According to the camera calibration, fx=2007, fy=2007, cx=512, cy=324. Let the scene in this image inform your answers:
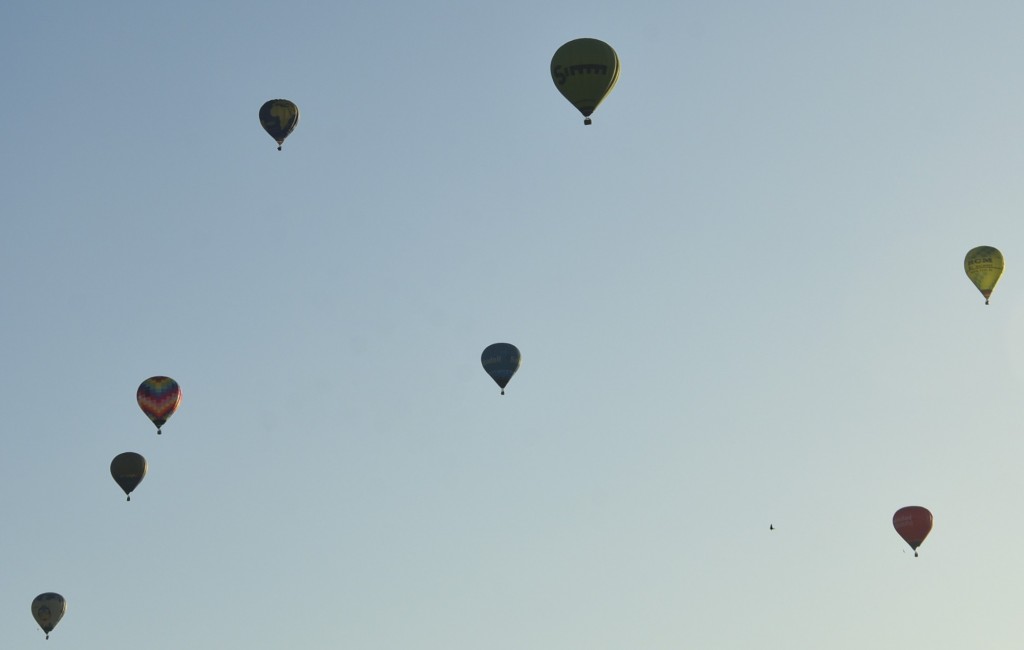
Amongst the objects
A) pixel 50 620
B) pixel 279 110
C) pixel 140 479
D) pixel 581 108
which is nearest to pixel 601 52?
pixel 581 108

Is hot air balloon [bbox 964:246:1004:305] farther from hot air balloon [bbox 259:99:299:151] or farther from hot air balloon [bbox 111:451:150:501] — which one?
hot air balloon [bbox 111:451:150:501]

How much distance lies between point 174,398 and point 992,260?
3823 centimetres

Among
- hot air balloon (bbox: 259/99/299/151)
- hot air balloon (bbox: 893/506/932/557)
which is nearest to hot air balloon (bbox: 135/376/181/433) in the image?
hot air balloon (bbox: 259/99/299/151)

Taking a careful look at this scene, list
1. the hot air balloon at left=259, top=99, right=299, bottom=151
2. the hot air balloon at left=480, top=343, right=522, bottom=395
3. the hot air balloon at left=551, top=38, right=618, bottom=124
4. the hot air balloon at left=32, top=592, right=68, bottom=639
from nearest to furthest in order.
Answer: the hot air balloon at left=551, top=38, right=618, bottom=124, the hot air balloon at left=259, top=99, right=299, bottom=151, the hot air balloon at left=480, top=343, right=522, bottom=395, the hot air balloon at left=32, top=592, right=68, bottom=639

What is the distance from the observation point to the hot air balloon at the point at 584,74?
78.0 m

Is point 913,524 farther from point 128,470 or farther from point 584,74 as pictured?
point 128,470

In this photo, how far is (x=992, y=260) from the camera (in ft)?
306

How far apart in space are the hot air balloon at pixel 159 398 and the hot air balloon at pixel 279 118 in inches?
475

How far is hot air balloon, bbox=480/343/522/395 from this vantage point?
91812 mm

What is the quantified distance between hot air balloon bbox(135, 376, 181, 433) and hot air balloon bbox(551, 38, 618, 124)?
80.0ft

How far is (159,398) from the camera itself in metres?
90.1

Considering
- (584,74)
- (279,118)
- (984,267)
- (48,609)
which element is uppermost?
(984,267)

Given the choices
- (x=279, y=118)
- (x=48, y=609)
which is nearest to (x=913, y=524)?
(x=279, y=118)

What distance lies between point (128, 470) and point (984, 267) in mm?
40711
